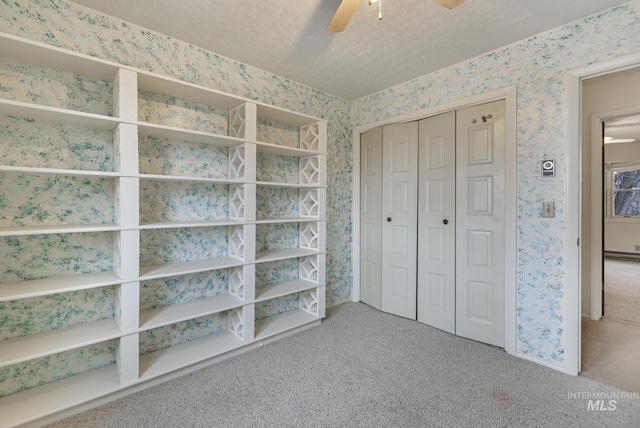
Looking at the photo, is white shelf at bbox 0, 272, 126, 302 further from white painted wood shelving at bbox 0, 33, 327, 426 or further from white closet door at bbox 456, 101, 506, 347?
white closet door at bbox 456, 101, 506, 347

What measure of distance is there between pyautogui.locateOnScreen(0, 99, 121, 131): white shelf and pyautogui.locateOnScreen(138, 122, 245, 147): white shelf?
173 millimetres

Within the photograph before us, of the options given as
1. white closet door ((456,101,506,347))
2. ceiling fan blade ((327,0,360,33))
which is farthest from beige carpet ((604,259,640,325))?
ceiling fan blade ((327,0,360,33))

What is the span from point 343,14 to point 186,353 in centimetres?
240

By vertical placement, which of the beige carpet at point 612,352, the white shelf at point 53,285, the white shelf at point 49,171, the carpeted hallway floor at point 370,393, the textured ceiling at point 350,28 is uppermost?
the textured ceiling at point 350,28

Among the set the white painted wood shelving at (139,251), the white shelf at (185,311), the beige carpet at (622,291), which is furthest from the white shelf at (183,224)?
the beige carpet at (622,291)

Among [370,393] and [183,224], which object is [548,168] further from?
[183,224]

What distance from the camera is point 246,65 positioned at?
8.11 ft

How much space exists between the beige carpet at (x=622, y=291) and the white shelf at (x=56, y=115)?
476 cm

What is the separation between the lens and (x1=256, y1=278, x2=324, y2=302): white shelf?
2337 millimetres

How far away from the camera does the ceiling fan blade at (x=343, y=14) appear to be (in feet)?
4.46

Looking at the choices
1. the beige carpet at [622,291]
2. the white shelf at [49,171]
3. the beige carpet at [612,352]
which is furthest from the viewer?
the beige carpet at [622,291]

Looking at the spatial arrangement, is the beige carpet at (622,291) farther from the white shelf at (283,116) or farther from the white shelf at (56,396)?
the white shelf at (56,396)

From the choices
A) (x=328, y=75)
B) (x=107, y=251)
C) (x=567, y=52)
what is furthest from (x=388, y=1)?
(x=107, y=251)

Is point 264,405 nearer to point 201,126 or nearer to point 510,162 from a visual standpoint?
point 201,126
